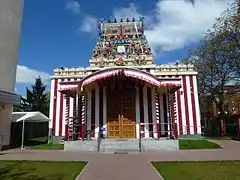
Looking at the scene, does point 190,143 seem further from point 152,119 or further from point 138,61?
point 138,61

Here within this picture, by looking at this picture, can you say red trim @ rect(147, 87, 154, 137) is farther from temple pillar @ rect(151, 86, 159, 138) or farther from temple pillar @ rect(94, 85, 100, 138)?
temple pillar @ rect(94, 85, 100, 138)

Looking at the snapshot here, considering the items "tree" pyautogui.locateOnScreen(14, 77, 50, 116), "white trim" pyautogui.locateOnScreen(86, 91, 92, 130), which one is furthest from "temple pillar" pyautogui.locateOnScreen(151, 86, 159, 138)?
"tree" pyautogui.locateOnScreen(14, 77, 50, 116)

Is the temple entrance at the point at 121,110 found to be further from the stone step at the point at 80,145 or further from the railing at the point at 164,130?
the stone step at the point at 80,145

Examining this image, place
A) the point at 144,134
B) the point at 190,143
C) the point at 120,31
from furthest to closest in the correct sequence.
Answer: the point at 120,31 < the point at 144,134 < the point at 190,143

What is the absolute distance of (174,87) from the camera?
49.0 ft

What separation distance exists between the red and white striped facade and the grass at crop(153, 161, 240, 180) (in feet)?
18.1

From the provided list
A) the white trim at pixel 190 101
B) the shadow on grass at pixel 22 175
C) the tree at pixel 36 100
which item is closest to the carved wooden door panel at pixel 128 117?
the white trim at pixel 190 101

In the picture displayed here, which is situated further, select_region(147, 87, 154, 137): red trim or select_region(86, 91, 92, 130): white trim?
select_region(86, 91, 92, 130): white trim

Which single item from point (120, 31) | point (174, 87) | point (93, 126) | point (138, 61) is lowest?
point (93, 126)

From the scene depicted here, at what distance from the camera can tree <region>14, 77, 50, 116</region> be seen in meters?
40.5

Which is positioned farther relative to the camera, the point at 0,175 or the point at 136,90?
the point at 136,90

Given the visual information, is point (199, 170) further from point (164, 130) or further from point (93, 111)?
point (93, 111)

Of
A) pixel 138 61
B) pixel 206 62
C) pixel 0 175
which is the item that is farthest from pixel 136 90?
pixel 206 62

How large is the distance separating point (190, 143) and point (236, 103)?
10.9 metres
